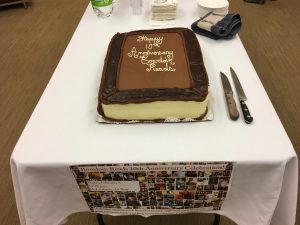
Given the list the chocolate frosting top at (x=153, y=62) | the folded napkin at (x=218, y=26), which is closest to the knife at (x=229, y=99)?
the chocolate frosting top at (x=153, y=62)

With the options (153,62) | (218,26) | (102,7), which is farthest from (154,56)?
(102,7)

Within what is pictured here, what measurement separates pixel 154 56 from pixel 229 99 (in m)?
0.24

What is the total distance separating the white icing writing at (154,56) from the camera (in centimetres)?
79

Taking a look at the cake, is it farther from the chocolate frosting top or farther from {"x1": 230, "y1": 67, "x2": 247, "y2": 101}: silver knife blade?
{"x1": 230, "y1": 67, "x2": 247, "y2": 101}: silver knife blade

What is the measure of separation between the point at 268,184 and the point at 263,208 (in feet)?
0.25

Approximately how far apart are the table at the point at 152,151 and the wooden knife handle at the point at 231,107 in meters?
0.01

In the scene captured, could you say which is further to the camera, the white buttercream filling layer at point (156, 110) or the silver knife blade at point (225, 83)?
the silver knife blade at point (225, 83)

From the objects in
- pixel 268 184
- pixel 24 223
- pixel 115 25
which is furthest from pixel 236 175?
pixel 115 25

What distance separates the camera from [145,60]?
2.70 ft

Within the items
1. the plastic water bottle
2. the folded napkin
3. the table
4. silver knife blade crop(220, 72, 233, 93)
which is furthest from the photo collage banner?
the plastic water bottle

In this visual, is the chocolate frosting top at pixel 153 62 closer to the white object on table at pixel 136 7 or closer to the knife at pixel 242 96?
the knife at pixel 242 96

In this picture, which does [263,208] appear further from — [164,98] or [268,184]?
[164,98]

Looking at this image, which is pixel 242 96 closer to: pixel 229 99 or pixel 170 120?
pixel 229 99

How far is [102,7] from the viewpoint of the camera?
1250 mm
